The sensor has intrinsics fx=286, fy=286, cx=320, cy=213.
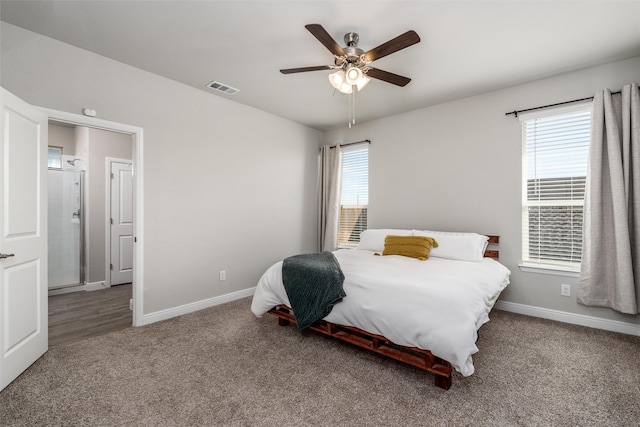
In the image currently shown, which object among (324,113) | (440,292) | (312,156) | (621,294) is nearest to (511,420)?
(440,292)

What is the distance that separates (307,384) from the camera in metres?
1.93

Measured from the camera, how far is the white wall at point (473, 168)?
304 cm

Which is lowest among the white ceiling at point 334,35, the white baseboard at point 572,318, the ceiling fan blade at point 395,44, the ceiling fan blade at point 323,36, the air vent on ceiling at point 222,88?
the white baseboard at point 572,318

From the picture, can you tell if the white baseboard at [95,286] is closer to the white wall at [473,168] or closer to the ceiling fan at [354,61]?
the white wall at [473,168]

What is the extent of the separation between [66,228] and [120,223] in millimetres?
713

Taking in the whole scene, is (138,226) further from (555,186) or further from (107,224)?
(555,186)

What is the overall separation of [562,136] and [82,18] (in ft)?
15.0

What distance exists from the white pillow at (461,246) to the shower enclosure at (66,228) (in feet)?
17.1

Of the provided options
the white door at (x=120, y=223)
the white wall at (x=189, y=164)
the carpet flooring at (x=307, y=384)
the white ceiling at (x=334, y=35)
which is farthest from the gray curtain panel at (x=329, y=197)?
the white door at (x=120, y=223)

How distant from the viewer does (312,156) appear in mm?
5008

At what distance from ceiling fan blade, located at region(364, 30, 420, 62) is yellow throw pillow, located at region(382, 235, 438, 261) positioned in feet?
6.62

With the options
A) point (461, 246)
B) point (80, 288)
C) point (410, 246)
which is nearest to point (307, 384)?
point (410, 246)

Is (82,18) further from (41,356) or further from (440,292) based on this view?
(440,292)

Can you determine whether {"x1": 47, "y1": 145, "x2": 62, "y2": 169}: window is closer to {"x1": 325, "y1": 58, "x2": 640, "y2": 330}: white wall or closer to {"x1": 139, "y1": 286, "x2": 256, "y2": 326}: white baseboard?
{"x1": 139, "y1": 286, "x2": 256, "y2": 326}: white baseboard
